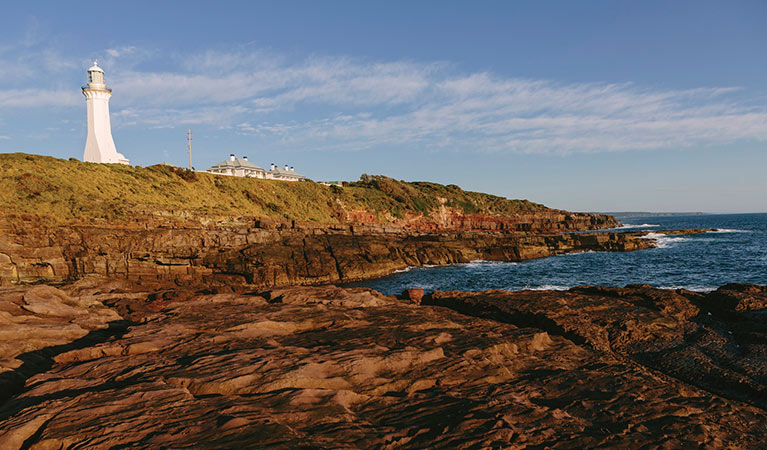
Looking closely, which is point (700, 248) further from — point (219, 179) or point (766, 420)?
point (219, 179)

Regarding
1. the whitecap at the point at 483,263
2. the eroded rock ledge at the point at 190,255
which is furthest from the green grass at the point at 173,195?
the whitecap at the point at 483,263

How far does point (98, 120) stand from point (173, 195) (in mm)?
21177

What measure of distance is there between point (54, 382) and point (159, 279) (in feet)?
88.3

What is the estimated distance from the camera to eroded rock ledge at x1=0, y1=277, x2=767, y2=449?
5785mm

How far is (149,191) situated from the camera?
155ft

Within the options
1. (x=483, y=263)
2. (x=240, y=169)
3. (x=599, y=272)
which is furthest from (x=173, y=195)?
(x=599, y=272)

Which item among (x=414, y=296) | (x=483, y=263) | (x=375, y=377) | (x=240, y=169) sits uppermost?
(x=240, y=169)

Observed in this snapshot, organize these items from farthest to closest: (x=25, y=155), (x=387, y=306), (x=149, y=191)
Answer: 1. (x=149, y=191)
2. (x=25, y=155)
3. (x=387, y=306)

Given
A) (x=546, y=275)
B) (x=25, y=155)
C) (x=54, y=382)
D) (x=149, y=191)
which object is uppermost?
(x=25, y=155)

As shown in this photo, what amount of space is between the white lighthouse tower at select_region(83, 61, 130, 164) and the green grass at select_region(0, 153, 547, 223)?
7969 millimetres

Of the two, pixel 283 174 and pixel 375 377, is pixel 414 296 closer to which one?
pixel 375 377

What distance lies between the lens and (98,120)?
56.9 metres

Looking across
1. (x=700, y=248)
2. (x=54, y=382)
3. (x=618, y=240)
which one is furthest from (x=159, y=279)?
(x=700, y=248)

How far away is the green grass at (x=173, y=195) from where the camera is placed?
120 ft
